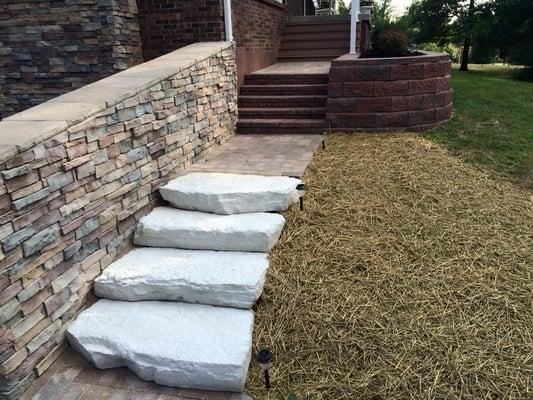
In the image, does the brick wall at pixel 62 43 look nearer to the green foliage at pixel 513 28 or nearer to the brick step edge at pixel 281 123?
the brick step edge at pixel 281 123

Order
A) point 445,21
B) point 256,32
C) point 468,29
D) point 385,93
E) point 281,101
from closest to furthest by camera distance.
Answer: point 385,93 → point 281,101 → point 256,32 → point 468,29 → point 445,21

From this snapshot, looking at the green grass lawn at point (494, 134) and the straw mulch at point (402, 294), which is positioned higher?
the green grass lawn at point (494, 134)

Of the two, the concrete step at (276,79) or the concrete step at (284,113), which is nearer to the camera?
the concrete step at (284,113)

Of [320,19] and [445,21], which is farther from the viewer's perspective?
[445,21]

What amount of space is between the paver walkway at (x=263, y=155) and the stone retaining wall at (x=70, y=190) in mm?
474

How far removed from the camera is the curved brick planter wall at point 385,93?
5.02 metres

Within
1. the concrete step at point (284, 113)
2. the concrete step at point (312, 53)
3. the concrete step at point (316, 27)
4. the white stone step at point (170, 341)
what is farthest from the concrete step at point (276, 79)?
the white stone step at point (170, 341)

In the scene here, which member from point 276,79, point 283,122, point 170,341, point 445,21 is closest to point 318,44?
point 276,79

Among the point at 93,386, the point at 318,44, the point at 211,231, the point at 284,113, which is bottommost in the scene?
the point at 93,386

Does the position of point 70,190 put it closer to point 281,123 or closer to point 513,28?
point 281,123

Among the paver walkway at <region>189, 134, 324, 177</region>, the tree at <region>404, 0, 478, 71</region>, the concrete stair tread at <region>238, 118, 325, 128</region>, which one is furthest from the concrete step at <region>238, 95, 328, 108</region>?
the tree at <region>404, 0, 478, 71</region>

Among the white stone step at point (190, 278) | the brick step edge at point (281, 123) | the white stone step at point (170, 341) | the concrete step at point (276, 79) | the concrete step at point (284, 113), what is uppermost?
the concrete step at point (276, 79)

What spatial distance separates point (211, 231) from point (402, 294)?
1.31 meters

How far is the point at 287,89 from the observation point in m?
5.87
